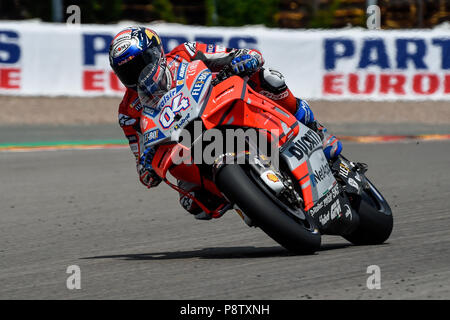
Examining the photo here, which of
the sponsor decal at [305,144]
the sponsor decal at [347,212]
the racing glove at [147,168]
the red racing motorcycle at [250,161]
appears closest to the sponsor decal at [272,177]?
the red racing motorcycle at [250,161]

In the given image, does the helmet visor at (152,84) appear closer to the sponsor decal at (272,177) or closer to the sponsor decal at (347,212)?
the sponsor decal at (272,177)

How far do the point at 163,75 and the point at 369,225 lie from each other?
176 cm

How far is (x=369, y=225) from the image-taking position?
6020 mm

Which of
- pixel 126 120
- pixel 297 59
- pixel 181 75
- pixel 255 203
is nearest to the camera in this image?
pixel 255 203

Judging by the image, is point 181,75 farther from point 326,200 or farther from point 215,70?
point 326,200

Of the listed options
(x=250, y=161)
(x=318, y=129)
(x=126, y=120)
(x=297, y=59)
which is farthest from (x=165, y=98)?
(x=297, y=59)

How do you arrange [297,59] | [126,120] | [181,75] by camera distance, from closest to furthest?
[181,75], [126,120], [297,59]

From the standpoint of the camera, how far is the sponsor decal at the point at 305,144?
5.49 m

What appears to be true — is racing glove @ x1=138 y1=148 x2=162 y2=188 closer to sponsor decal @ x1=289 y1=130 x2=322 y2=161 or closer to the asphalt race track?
the asphalt race track

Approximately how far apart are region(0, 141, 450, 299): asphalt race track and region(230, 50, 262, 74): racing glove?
1.17 metres

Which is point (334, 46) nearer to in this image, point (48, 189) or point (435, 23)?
point (48, 189)

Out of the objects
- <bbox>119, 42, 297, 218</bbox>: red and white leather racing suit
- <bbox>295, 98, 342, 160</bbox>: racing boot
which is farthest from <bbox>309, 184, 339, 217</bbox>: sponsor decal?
<bbox>119, 42, 297, 218</bbox>: red and white leather racing suit
